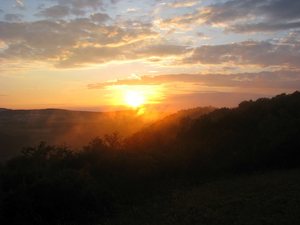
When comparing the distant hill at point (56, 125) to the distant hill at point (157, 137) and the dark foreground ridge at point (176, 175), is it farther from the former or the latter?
the dark foreground ridge at point (176, 175)

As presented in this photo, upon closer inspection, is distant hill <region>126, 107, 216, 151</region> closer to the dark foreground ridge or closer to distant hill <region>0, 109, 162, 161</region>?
the dark foreground ridge

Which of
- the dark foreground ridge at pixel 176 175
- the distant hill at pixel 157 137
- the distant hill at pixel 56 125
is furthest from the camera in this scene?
the distant hill at pixel 56 125

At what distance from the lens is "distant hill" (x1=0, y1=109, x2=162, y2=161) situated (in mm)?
53281

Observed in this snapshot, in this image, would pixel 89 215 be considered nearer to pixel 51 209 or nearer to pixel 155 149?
pixel 51 209

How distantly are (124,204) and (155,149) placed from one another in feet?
22.0

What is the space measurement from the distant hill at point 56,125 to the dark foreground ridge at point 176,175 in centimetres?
2631

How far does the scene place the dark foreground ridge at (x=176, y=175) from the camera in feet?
44.9

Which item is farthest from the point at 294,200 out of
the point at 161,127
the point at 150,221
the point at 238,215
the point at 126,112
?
the point at 126,112

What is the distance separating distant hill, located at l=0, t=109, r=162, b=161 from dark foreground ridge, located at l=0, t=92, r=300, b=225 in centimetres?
2631

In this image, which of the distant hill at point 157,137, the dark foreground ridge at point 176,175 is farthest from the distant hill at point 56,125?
the dark foreground ridge at point 176,175

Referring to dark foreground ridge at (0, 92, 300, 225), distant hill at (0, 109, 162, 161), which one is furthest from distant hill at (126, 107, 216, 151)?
distant hill at (0, 109, 162, 161)

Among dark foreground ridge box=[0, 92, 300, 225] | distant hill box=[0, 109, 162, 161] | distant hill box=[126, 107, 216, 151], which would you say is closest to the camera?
dark foreground ridge box=[0, 92, 300, 225]

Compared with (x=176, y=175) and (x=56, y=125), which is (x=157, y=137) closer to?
(x=176, y=175)

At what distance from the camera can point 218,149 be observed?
71.2 feet
